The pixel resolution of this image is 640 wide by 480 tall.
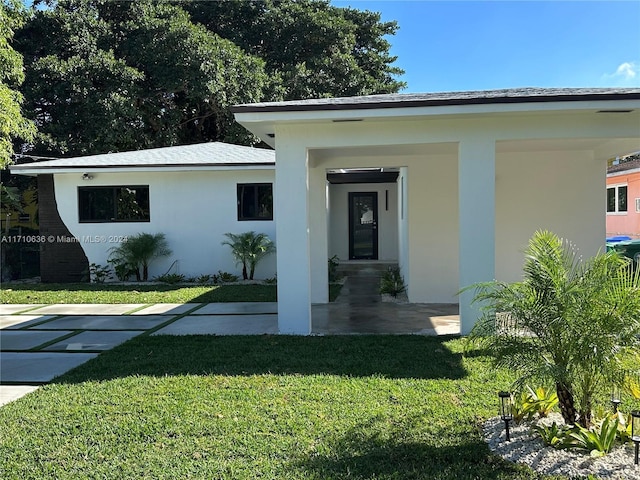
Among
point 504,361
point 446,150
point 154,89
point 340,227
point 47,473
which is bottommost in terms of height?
point 47,473

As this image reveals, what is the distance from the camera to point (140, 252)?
13.9 metres

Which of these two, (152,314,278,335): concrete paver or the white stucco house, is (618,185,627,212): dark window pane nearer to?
the white stucco house

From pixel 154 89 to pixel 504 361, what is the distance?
66.1 ft

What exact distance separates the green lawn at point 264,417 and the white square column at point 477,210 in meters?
1.22

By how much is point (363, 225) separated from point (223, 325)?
11.7 meters

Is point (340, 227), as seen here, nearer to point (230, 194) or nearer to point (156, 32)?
point (230, 194)

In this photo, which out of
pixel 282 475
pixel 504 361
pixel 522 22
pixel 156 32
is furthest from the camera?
pixel 156 32

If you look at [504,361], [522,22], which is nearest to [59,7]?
[522,22]

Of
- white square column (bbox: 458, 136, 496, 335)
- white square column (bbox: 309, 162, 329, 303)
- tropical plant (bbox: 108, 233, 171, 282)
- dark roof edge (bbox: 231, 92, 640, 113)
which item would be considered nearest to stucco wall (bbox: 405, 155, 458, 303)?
white square column (bbox: 309, 162, 329, 303)

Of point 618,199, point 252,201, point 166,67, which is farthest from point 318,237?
point 618,199

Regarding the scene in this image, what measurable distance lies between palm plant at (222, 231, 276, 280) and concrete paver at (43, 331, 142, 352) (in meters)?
6.00

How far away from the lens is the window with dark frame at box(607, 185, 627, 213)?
21141 mm

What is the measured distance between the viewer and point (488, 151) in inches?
268

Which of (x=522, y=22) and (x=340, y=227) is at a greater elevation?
(x=522, y=22)
